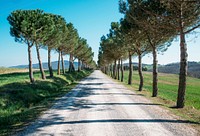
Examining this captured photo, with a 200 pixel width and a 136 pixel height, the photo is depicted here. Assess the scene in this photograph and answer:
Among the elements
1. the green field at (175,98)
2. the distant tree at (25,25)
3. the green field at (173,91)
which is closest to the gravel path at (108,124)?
the green field at (175,98)

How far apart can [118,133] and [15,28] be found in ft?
76.7

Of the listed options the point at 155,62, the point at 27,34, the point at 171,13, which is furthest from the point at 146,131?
the point at 27,34

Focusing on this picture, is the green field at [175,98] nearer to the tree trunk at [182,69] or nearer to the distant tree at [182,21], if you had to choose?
the tree trunk at [182,69]

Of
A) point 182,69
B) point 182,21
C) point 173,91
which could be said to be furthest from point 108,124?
point 173,91

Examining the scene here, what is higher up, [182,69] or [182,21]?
[182,21]

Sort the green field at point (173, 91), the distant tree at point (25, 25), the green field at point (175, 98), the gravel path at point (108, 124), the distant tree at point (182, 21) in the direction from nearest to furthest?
1. the gravel path at point (108, 124)
2. the green field at point (175, 98)
3. the distant tree at point (182, 21)
4. the green field at point (173, 91)
5. the distant tree at point (25, 25)

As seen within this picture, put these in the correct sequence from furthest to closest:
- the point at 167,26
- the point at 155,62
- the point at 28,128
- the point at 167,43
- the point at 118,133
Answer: the point at 167,43
the point at 155,62
the point at 167,26
the point at 28,128
the point at 118,133

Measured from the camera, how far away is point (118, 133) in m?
9.50

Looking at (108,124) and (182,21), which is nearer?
(108,124)

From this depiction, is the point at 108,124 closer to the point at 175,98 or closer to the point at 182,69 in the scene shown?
the point at 182,69

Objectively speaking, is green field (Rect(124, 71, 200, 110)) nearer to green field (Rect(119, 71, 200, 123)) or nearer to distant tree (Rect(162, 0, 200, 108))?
green field (Rect(119, 71, 200, 123))

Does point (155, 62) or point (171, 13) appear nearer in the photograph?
point (171, 13)

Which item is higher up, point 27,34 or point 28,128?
point 27,34

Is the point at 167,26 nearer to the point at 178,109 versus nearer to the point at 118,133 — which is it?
the point at 178,109
